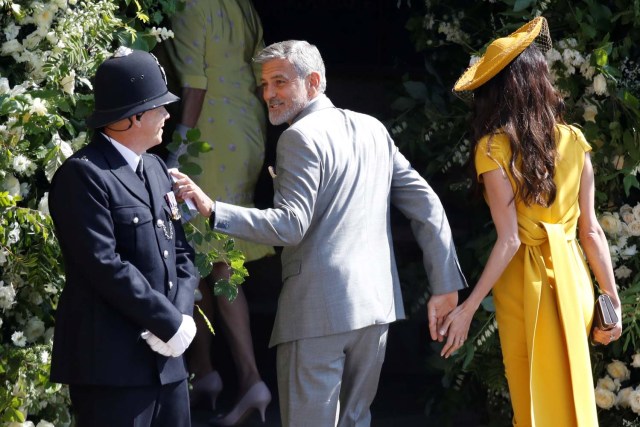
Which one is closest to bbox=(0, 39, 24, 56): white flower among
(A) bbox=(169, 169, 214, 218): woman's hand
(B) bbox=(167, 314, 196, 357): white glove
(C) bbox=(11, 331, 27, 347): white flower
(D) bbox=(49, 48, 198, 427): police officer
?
(D) bbox=(49, 48, 198, 427): police officer

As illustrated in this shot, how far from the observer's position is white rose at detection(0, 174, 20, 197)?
11.7 ft

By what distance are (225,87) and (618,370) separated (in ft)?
6.50

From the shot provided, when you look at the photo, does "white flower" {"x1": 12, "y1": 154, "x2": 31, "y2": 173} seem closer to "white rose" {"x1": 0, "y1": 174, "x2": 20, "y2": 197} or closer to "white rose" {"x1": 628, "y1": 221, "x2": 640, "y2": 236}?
"white rose" {"x1": 0, "y1": 174, "x2": 20, "y2": 197}

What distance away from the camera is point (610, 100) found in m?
4.46

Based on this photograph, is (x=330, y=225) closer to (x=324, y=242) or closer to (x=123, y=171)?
(x=324, y=242)

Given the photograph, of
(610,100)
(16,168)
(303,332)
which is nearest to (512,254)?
(303,332)

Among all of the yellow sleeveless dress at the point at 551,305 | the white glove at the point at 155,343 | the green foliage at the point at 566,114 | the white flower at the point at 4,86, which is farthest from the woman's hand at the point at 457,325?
the white flower at the point at 4,86

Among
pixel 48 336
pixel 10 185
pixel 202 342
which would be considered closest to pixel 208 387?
pixel 202 342

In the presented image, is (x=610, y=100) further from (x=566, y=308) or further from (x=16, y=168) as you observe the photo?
(x=16, y=168)

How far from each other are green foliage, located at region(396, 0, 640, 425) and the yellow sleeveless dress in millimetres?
312

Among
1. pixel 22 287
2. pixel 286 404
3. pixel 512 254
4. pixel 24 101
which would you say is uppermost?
pixel 24 101

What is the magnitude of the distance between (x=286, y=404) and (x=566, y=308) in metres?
0.95

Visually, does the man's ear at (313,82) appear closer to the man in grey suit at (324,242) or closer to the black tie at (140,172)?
the man in grey suit at (324,242)

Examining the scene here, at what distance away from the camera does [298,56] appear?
12.3 feet
